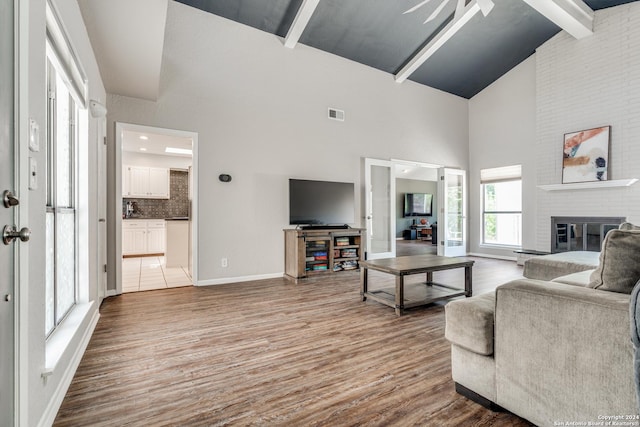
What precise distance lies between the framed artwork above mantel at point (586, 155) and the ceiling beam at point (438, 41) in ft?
8.89

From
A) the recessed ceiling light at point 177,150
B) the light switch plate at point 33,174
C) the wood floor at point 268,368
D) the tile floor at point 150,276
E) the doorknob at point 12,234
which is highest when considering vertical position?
the recessed ceiling light at point 177,150

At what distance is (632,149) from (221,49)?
6288mm

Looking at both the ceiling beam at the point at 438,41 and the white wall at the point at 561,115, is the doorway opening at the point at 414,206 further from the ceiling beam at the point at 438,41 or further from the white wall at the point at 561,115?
the ceiling beam at the point at 438,41

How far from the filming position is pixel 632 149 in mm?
4777

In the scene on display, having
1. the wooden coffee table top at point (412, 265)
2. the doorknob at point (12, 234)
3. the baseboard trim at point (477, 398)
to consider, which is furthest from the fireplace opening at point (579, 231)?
the doorknob at point (12, 234)

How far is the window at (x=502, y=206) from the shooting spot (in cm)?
654

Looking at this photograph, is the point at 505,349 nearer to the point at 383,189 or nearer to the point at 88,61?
the point at 88,61

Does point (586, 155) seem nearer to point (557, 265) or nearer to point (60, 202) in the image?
point (557, 265)

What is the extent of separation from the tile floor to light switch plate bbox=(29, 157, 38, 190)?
3.10 m

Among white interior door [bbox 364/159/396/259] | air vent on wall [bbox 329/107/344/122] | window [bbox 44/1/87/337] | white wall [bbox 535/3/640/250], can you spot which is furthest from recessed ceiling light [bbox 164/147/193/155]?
white wall [bbox 535/3/640/250]

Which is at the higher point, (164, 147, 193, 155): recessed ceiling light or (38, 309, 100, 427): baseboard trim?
(164, 147, 193, 155): recessed ceiling light

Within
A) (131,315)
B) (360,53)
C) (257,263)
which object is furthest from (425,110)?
(131,315)

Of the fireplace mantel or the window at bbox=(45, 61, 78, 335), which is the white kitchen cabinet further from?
the fireplace mantel

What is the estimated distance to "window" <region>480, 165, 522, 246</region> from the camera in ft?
21.4
